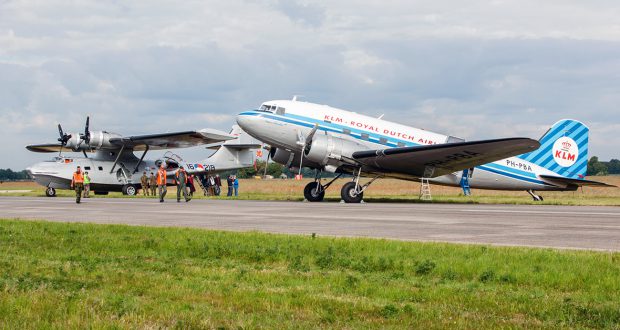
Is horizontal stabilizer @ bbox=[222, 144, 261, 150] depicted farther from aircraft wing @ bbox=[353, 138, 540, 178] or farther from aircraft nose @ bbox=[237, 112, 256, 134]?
aircraft wing @ bbox=[353, 138, 540, 178]

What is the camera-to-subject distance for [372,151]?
29.1m

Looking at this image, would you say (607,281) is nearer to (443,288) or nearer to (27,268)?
(443,288)

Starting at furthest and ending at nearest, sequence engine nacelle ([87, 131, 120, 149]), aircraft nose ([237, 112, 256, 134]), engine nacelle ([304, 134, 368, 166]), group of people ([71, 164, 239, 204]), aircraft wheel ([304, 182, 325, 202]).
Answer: engine nacelle ([87, 131, 120, 149]), group of people ([71, 164, 239, 204]), aircraft wheel ([304, 182, 325, 202]), aircraft nose ([237, 112, 256, 134]), engine nacelle ([304, 134, 368, 166])

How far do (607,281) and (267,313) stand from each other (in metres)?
4.30

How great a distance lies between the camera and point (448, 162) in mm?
29828

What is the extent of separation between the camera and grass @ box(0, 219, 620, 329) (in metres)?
6.43

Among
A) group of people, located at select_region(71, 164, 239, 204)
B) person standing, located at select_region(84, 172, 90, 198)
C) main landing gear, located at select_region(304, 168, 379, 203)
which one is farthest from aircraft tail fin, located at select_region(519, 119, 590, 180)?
person standing, located at select_region(84, 172, 90, 198)

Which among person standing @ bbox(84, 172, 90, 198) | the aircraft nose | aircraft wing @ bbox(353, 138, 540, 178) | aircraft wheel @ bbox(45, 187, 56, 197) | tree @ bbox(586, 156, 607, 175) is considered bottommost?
aircraft wheel @ bbox(45, 187, 56, 197)

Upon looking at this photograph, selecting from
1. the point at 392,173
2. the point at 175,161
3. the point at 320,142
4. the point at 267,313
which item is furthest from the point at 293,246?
the point at 175,161

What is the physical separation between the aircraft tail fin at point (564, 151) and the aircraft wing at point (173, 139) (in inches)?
742

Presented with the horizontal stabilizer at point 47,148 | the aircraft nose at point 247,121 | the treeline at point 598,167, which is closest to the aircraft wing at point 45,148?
the horizontal stabilizer at point 47,148

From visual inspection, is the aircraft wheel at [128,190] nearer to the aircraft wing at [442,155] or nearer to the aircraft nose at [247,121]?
the aircraft nose at [247,121]

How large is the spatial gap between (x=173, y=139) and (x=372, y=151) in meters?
21.1

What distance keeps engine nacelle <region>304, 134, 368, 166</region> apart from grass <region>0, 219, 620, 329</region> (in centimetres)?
1608
